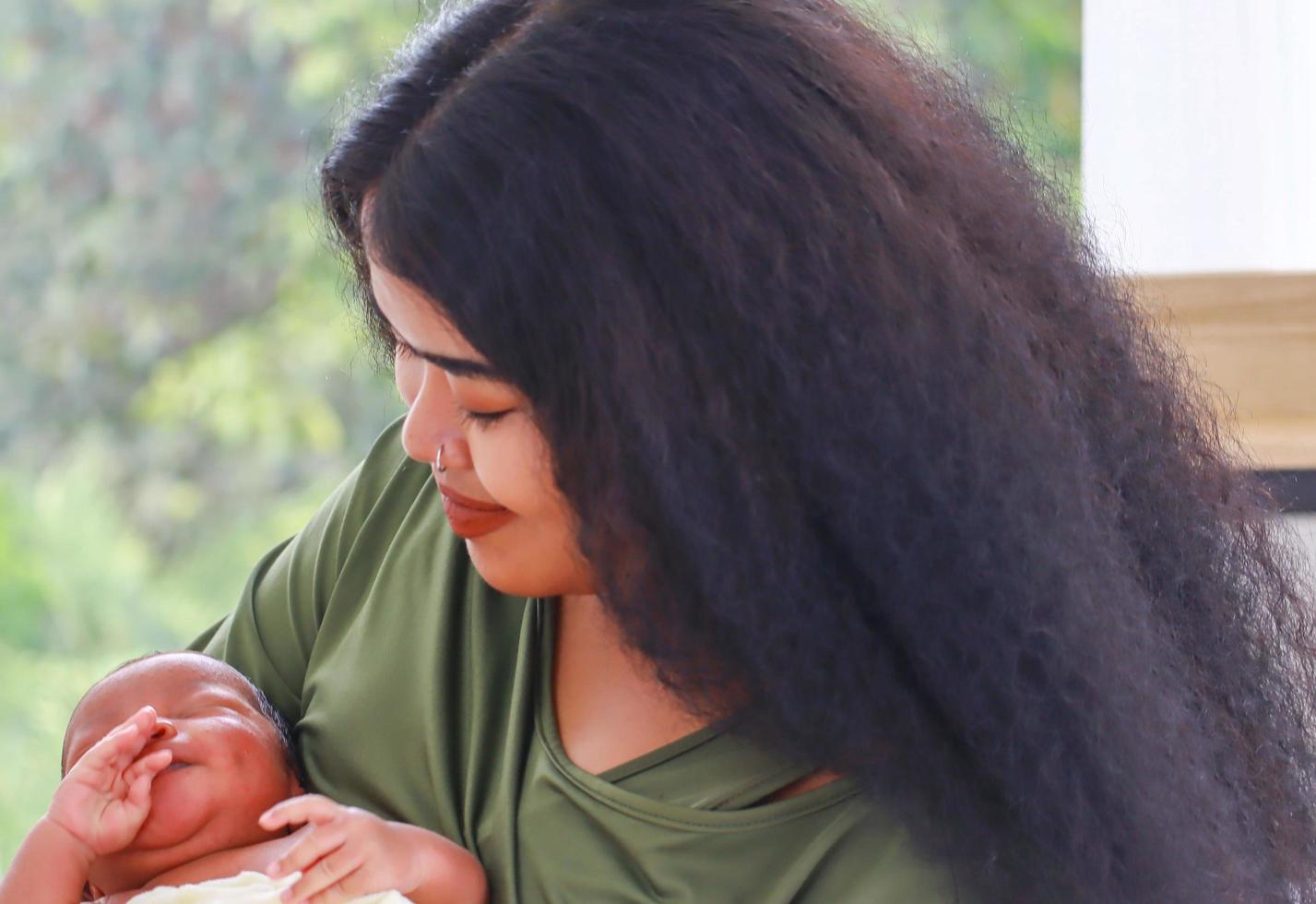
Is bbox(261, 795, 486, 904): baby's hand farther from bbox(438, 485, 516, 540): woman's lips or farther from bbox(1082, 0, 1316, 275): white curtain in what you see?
bbox(1082, 0, 1316, 275): white curtain

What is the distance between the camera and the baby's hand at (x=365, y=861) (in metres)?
1.20

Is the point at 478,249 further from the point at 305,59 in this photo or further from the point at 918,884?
the point at 305,59

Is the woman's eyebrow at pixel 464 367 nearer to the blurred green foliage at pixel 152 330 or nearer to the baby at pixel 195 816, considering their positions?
the baby at pixel 195 816

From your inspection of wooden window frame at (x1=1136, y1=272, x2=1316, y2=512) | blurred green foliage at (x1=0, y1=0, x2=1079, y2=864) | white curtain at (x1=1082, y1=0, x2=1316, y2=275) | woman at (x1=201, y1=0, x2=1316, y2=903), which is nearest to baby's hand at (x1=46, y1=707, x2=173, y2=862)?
woman at (x1=201, y1=0, x2=1316, y2=903)

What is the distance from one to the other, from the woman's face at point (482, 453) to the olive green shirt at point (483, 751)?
0.15 metres

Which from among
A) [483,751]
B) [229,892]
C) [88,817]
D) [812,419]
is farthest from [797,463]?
[88,817]

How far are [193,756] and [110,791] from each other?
0.07 metres

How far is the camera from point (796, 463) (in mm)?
1060

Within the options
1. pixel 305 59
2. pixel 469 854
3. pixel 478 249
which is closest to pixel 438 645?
pixel 469 854

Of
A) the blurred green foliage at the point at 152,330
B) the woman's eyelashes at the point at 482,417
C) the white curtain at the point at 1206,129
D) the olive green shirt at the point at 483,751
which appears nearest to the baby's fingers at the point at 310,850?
the olive green shirt at the point at 483,751

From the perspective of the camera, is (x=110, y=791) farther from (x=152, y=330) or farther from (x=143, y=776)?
(x=152, y=330)

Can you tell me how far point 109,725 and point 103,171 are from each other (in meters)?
2.31

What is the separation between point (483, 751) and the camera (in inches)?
51.7

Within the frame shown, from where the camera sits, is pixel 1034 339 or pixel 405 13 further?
pixel 405 13
